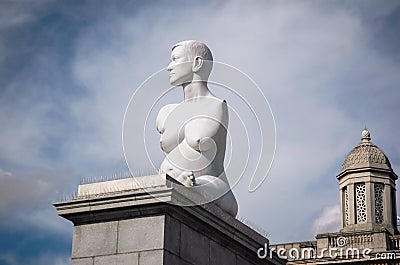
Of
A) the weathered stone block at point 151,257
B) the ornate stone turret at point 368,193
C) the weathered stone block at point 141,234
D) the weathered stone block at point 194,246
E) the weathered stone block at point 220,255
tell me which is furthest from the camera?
the ornate stone turret at point 368,193

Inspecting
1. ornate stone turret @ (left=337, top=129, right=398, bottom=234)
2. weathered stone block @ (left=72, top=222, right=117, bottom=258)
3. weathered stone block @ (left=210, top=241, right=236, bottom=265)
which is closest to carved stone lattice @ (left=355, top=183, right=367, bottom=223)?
ornate stone turret @ (left=337, top=129, right=398, bottom=234)

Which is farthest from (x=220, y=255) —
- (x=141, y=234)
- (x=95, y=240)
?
(x=95, y=240)

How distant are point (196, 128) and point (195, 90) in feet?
2.85

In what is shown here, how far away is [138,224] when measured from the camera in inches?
448

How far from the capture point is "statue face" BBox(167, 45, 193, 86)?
1394cm

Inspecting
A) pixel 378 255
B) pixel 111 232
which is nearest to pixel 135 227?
pixel 111 232

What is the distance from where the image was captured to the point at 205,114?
13.5 meters

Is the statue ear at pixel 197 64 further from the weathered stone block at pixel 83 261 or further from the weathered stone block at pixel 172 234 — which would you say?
the weathered stone block at pixel 83 261

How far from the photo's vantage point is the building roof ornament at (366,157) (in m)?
33.8

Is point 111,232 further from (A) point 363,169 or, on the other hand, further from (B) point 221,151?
Result: (A) point 363,169

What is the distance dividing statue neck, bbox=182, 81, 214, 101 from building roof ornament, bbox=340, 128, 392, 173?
20724 mm
